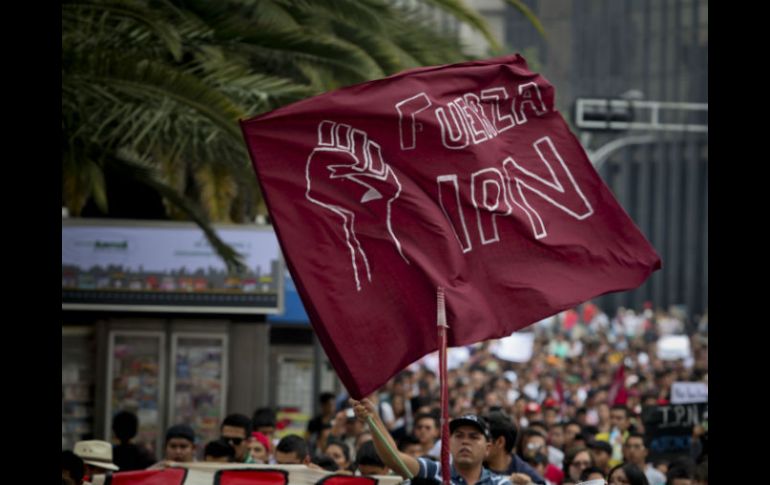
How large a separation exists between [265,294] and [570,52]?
54.1 metres

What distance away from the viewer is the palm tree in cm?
1209

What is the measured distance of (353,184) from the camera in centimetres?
760

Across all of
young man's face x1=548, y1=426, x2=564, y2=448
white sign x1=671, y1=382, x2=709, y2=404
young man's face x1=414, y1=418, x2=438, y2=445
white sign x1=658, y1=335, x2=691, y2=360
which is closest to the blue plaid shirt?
young man's face x1=414, y1=418, x2=438, y2=445

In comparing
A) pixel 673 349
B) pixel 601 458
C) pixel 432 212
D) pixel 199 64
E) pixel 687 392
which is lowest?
pixel 601 458

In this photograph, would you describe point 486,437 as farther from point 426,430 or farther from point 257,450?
point 426,430

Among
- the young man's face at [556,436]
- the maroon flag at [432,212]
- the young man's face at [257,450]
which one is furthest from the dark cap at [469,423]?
the young man's face at [556,436]

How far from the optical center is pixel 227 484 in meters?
9.34

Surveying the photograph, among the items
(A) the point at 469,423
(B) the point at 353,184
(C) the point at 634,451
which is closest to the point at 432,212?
(B) the point at 353,184

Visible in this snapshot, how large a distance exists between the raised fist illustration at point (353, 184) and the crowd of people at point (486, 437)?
0.75 metres

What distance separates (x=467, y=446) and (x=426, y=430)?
468 cm

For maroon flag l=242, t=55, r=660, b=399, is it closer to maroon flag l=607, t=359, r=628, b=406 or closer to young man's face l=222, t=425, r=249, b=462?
young man's face l=222, t=425, r=249, b=462

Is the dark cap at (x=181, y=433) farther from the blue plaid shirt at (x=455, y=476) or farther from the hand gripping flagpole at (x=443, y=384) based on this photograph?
the hand gripping flagpole at (x=443, y=384)

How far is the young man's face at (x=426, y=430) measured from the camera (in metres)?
12.9
